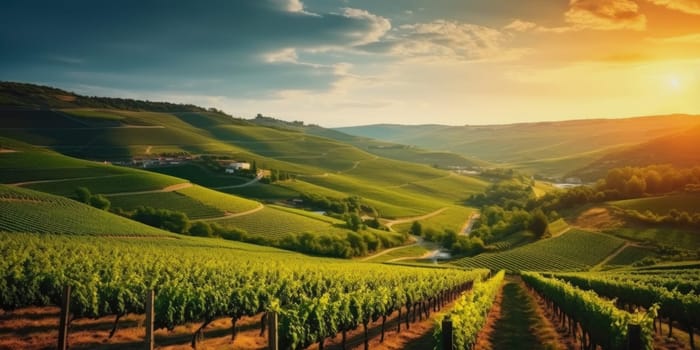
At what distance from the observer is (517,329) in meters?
35.2

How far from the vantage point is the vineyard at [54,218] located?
71.8m

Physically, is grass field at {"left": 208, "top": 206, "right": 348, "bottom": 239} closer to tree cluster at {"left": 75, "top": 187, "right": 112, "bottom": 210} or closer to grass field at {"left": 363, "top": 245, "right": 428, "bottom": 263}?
grass field at {"left": 363, "top": 245, "right": 428, "bottom": 263}

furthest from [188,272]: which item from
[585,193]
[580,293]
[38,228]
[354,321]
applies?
[585,193]

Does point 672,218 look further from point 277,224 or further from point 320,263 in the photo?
point 277,224

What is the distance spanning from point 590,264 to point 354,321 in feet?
285

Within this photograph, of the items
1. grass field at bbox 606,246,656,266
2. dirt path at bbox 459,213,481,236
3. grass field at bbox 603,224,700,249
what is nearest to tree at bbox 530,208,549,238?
grass field at bbox 603,224,700,249

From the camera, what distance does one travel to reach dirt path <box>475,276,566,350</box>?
1160 inches

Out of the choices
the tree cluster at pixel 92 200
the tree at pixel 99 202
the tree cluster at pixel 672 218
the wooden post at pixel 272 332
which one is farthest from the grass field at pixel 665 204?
the tree cluster at pixel 92 200

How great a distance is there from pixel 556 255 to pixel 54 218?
100969mm

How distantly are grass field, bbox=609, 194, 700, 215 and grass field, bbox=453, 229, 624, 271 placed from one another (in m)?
27.4

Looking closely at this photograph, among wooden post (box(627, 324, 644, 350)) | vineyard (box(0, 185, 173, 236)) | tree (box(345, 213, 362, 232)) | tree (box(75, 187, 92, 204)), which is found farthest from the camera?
tree (box(345, 213, 362, 232))

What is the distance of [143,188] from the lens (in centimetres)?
12938

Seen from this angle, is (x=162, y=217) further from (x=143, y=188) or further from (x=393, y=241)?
(x=393, y=241)

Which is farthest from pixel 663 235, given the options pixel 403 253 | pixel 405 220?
pixel 405 220
